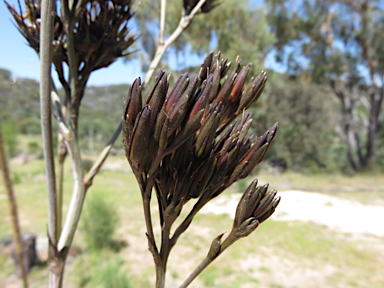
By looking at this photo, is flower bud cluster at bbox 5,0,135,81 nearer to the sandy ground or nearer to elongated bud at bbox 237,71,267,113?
elongated bud at bbox 237,71,267,113

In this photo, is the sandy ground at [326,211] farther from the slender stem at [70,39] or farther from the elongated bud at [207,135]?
the elongated bud at [207,135]

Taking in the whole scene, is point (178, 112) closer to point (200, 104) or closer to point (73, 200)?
point (200, 104)

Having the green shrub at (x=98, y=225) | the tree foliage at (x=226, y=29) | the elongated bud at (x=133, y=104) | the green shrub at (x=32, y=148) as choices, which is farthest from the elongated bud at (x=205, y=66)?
the green shrub at (x=32, y=148)

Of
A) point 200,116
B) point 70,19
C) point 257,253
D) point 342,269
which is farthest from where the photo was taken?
point 257,253

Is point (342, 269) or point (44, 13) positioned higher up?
point (44, 13)

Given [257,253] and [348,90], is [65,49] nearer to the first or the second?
[257,253]

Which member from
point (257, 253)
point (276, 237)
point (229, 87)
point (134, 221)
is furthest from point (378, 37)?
point (229, 87)
